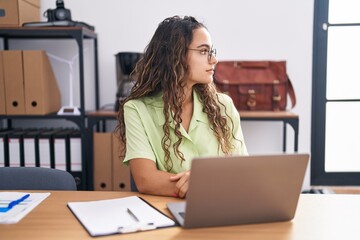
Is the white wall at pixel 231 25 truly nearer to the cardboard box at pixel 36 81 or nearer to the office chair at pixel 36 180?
the cardboard box at pixel 36 81

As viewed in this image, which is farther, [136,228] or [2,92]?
[2,92]

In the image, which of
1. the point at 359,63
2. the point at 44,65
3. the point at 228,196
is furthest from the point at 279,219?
the point at 359,63

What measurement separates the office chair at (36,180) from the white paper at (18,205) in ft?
0.40

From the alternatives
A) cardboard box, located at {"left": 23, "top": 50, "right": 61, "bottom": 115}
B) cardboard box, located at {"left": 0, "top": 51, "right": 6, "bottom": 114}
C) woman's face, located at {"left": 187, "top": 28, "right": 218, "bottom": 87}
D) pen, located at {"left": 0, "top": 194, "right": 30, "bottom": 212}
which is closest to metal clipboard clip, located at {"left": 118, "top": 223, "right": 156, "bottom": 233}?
pen, located at {"left": 0, "top": 194, "right": 30, "bottom": 212}

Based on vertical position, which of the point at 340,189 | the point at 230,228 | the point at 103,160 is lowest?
the point at 340,189

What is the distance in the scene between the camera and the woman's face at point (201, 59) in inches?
59.2

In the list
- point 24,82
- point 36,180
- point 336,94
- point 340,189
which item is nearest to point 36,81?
point 24,82

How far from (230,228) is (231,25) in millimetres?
2023

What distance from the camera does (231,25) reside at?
2775 mm

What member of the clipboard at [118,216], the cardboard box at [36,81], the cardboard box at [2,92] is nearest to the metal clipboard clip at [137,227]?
the clipboard at [118,216]

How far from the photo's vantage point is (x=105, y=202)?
1.14 metres

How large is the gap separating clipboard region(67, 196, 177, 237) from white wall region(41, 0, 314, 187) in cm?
181

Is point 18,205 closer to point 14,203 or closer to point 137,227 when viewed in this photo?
point 14,203

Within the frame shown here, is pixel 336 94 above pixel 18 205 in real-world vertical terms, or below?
above
